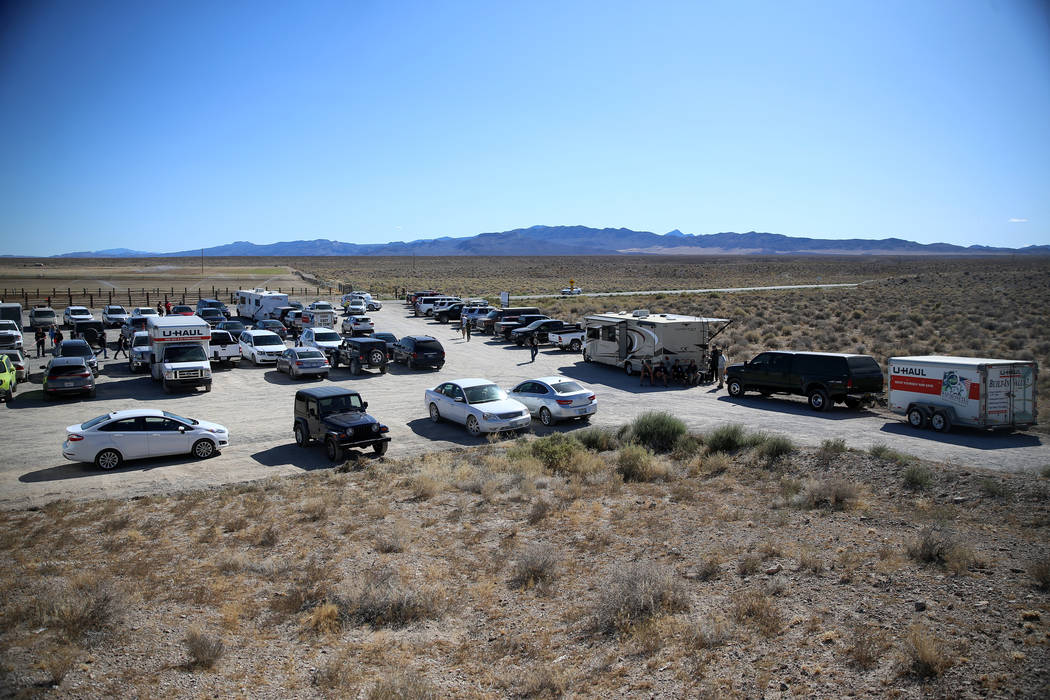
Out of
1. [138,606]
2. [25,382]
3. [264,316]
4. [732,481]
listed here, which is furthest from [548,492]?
[264,316]

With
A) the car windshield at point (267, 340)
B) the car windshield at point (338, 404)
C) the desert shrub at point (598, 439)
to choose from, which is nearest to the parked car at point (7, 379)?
the car windshield at point (267, 340)

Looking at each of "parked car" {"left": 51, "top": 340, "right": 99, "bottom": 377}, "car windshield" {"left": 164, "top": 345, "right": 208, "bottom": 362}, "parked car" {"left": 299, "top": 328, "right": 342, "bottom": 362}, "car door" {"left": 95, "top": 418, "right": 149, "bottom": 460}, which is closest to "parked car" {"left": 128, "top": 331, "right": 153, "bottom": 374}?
"parked car" {"left": 51, "top": 340, "right": 99, "bottom": 377}

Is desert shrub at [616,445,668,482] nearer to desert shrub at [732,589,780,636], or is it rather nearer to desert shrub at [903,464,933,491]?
desert shrub at [903,464,933,491]

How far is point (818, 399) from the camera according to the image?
2209 centimetres

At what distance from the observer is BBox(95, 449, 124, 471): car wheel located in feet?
52.5

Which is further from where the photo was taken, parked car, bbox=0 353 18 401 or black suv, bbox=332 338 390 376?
black suv, bbox=332 338 390 376

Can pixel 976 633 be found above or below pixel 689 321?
below

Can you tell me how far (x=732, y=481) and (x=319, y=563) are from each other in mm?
8415

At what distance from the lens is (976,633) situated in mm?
7641

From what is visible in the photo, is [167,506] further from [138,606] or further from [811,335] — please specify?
[811,335]

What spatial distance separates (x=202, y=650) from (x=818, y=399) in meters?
19.5

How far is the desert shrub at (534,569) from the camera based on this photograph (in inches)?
385

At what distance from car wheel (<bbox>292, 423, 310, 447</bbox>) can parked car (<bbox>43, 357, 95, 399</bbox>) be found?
10728 millimetres

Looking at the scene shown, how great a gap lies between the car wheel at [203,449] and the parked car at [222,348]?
46.2ft
